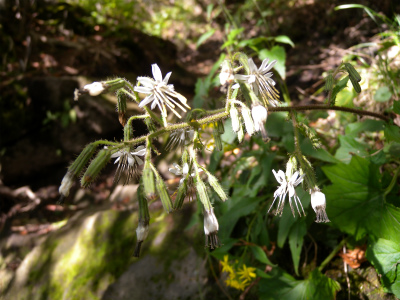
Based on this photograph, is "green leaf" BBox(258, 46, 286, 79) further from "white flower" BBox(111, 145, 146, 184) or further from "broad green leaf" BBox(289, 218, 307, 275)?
"white flower" BBox(111, 145, 146, 184)

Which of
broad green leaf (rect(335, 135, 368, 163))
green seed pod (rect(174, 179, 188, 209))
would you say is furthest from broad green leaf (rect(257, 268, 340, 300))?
green seed pod (rect(174, 179, 188, 209))

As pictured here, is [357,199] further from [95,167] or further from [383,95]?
[95,167]

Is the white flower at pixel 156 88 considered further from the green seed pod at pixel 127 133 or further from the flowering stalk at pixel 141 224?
the flowering stalk at pixel 141 224

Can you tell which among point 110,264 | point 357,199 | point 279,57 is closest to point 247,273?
point 357,199

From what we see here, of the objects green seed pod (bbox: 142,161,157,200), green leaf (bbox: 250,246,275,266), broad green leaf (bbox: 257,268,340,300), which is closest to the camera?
green seed pod (bbox: 142,161,157,200)

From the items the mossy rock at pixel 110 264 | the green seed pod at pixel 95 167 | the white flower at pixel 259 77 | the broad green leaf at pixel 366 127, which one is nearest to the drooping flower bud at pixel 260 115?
the white flower at pixel 259 77

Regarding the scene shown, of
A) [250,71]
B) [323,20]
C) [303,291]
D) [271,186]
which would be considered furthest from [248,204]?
[323,20]
